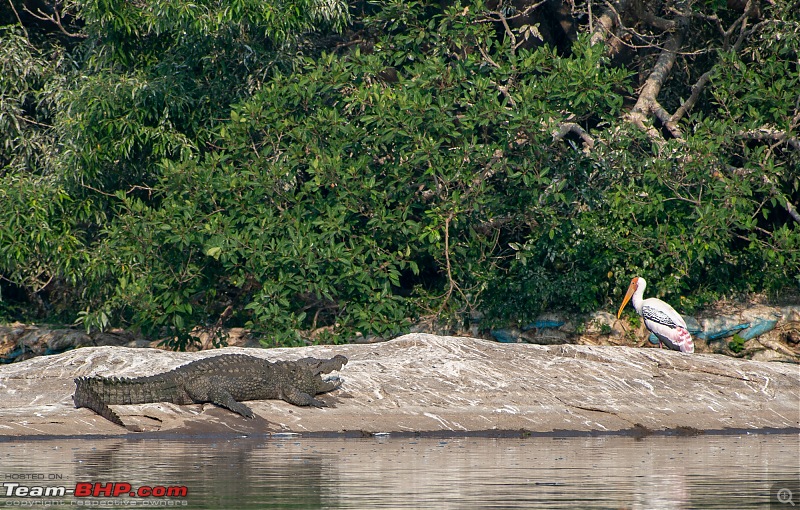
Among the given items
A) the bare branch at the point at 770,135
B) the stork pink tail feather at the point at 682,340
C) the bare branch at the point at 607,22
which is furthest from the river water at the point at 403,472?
the bare branch at the point at 607,22

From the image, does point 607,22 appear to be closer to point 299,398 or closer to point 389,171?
point 389,171

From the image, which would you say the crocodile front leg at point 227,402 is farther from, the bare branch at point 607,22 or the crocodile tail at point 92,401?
the bare branch at point 607,22

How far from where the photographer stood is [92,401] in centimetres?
1036

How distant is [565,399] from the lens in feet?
37.2

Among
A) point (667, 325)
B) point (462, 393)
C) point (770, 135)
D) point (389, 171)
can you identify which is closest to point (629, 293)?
point (667, 325)

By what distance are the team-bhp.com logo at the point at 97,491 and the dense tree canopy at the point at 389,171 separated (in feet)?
25.3

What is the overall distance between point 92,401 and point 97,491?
360cm

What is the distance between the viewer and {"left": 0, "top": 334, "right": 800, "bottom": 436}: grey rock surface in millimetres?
10523

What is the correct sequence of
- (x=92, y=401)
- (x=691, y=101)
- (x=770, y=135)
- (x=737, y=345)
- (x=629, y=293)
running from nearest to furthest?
1. (x=92, y=401)
2. (x=629, y=293)
3. (x=770, y=135)
4. (x=737, y=345)
5. (x=691, y=101)

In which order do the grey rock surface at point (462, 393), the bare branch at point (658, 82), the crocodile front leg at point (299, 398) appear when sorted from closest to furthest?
the grey rock surface at point (462, 393)
the crocodile front leg at point (299, 398)
the bare branch at point (658, 82)

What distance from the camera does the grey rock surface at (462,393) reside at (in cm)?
1052

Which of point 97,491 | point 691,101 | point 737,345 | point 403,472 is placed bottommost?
point 737,345

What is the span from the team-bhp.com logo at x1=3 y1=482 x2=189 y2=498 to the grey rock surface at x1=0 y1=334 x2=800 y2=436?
320 centimetres

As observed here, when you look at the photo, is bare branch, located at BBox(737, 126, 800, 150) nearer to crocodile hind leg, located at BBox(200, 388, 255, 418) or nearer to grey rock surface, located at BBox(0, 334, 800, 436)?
grey rock surface, located at BBox(0, 334, 800, 436)
